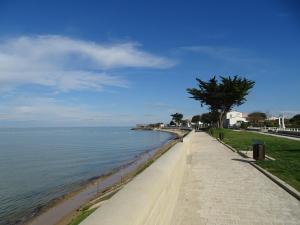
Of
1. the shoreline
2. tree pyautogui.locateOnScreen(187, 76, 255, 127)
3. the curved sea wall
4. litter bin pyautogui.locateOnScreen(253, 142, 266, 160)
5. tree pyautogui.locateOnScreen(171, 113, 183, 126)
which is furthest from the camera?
tree pyautogui.locateOnScreen(171, 113, 183, 126)

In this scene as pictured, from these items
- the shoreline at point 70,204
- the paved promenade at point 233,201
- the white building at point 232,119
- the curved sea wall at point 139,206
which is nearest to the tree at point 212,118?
the white building at point 232,119

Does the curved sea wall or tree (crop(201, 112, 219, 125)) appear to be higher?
tree (crop(201, 112, 219, 125))

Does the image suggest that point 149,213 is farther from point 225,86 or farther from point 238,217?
point 225,86

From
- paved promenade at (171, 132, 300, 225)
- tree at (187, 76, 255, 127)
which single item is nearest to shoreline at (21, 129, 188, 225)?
paved promenade at (171, 132, 300, 225)

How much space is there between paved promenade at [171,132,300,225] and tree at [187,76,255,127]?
161ft

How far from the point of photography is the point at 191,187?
377 inches

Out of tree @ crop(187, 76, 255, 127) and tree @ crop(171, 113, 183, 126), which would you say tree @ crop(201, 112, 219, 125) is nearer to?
tree @ crop(187, 76, 255, 127)

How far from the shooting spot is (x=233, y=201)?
308 inches

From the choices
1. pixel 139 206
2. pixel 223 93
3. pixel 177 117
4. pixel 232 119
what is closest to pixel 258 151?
pixel 139 206

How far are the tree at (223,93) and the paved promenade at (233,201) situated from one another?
161ft

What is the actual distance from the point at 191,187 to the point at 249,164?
18.1ft

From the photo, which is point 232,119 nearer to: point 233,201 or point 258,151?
point 258,151

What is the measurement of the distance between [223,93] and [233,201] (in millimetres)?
53566

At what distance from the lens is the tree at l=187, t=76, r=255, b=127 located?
59531 mm
